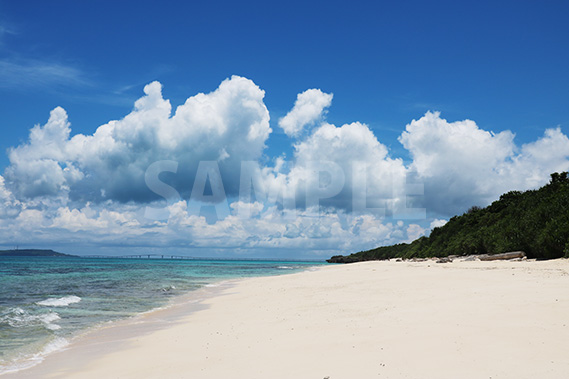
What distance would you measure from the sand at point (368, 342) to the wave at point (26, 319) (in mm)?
3469

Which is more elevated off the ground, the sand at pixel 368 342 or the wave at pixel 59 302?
the sand at pixel 368 342

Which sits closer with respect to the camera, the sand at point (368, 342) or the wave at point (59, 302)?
the sand at point (368, 342)

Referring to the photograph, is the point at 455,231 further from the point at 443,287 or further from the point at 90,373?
the point at 90,373

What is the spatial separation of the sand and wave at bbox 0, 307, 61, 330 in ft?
11.4

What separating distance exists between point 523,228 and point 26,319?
30454 mm

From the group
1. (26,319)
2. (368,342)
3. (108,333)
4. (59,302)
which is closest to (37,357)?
(108,333)

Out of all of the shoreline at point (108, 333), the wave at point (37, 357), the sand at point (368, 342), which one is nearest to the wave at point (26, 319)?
the shoreline at point (108, 333)

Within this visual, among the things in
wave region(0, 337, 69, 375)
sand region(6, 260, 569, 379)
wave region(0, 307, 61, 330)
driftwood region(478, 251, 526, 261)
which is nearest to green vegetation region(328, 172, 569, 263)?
driftwood region(478, 251, 526, 261)

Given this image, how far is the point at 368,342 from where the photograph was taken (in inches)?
297

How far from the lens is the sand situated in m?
6.00

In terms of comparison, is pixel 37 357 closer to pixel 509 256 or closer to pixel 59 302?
pixel 59 302

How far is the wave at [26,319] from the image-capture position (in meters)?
14.9

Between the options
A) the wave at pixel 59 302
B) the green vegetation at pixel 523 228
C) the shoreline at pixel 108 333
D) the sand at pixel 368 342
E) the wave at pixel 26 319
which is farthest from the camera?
the green vegetation at pixel 523 228

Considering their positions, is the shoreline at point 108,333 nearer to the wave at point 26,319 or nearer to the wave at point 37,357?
the wave at point 37,357
